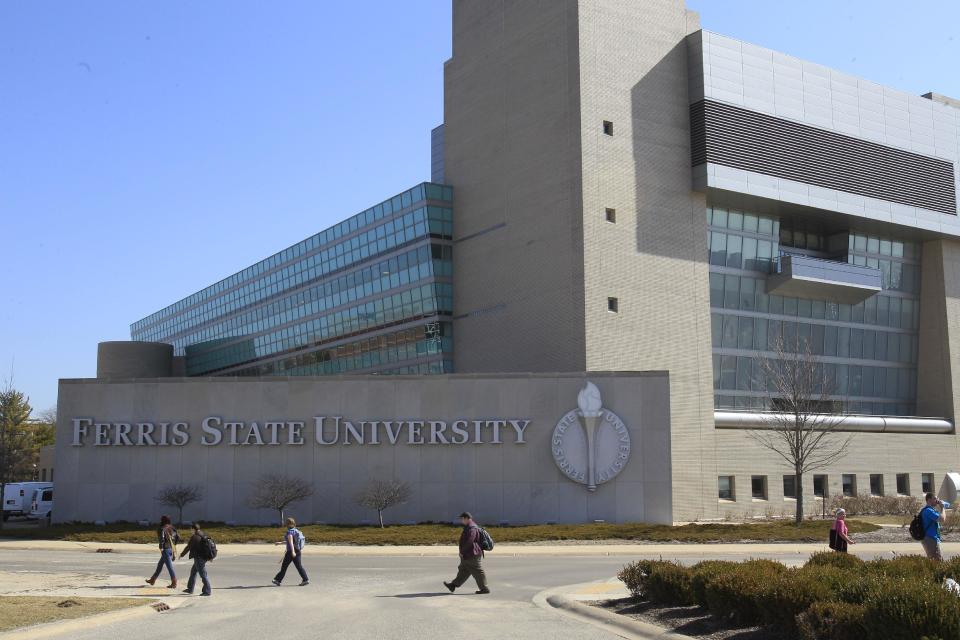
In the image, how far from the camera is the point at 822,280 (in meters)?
58.2

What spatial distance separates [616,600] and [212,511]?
2696 cm

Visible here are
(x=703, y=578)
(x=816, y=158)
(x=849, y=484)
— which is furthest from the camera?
(x=816, y=158)

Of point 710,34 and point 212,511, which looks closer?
point 212,511

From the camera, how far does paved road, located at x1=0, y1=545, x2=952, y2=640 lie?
15.6 metres

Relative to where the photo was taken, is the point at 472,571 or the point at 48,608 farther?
the point at 472,571

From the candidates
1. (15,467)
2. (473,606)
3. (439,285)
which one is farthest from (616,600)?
(15,467)

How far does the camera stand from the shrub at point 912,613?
10875mm

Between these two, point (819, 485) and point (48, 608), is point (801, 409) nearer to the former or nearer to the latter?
point (819, 485)

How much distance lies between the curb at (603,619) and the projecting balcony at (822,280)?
40805 millimetres

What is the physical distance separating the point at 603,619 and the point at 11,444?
155 ft

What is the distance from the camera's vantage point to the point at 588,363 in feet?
157

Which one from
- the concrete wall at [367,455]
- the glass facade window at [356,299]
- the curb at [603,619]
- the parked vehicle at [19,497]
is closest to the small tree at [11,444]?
the parked vehicle at [19,497]

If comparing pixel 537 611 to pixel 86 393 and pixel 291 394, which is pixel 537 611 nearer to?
pixel 291 394

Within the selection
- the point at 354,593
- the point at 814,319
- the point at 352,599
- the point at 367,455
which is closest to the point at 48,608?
the point at 352,599
